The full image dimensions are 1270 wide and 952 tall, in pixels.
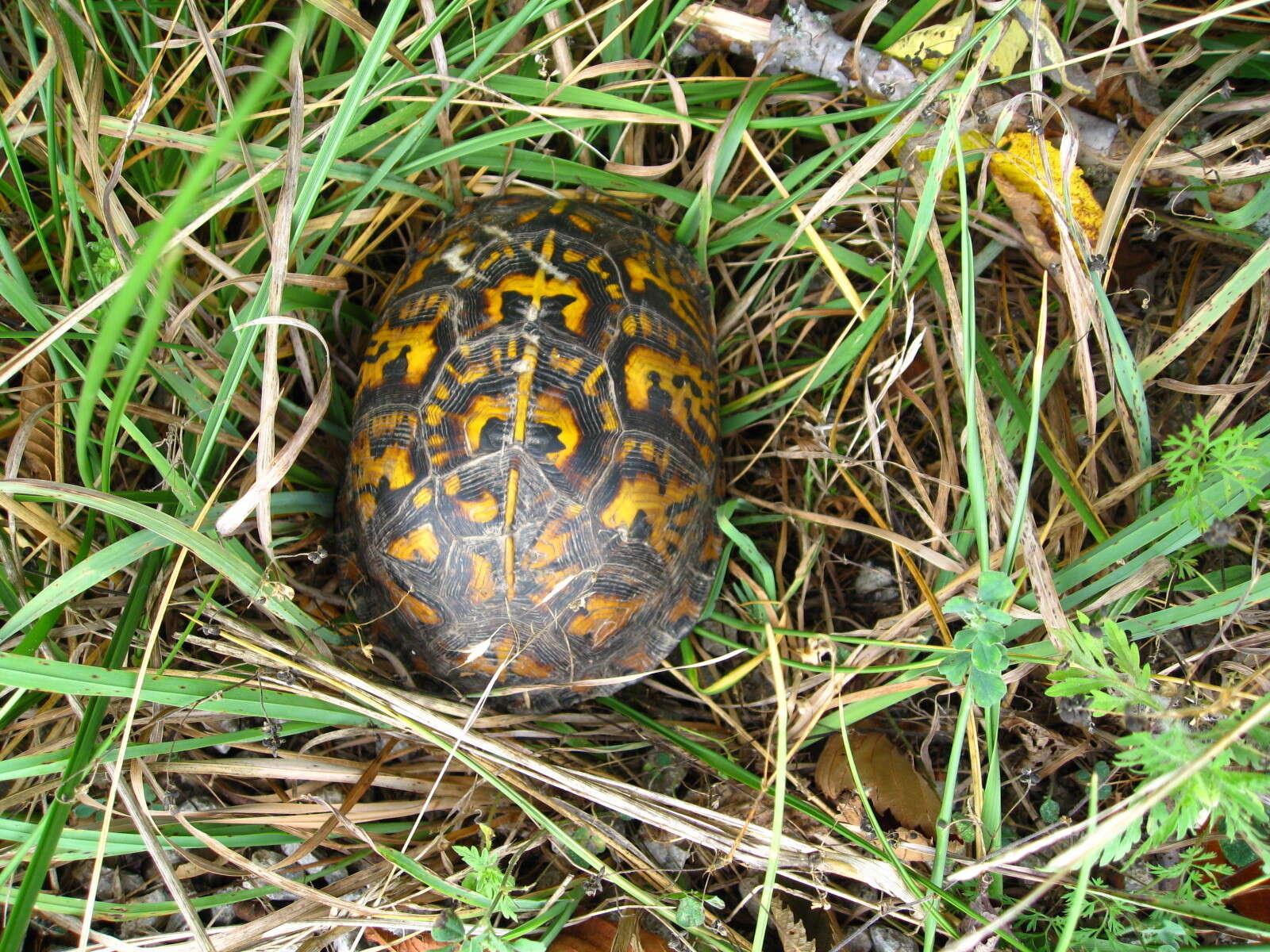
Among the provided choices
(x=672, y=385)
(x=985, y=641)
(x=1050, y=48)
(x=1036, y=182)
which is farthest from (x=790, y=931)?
(x=1050, y=48)

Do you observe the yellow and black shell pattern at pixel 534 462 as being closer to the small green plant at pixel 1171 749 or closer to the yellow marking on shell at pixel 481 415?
the yellow marking on shell at pixel 481 415

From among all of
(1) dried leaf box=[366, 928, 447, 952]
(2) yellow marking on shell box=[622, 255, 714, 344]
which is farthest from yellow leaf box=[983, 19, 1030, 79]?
(1) dried leaf box=[366, 928, 447, 952]

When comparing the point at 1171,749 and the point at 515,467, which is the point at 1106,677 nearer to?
the point at 1171,749

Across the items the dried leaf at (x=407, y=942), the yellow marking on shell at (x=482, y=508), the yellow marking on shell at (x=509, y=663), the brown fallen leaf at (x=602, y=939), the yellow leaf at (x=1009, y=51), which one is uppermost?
the yellow leaf at (x=1009, y=51)

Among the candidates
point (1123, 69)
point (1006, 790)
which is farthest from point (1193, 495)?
point (1123, 69)

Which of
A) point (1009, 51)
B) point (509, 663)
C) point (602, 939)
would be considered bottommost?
point (602, 939)

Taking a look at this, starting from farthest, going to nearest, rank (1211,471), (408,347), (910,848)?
(408,347)
(910,848)
(1211,471)

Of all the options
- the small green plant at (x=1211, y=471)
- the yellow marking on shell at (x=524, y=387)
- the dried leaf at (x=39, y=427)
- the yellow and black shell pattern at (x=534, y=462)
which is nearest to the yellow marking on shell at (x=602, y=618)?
the yellow and black shell pattern at (x=534, y=462)

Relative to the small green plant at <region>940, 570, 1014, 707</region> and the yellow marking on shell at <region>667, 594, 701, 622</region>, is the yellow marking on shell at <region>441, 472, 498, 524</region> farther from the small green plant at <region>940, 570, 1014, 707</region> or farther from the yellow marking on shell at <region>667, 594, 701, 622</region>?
the small green plant at <region>940, 570, 1014, 707</region>
